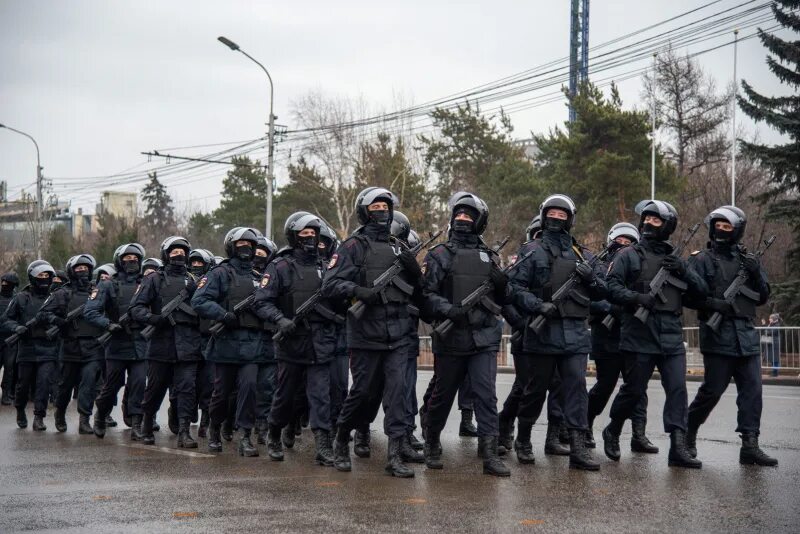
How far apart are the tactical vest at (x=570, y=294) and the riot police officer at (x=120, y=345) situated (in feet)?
16.7

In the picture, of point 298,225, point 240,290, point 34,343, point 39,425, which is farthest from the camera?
point 34,343

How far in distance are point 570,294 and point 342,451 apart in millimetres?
2315

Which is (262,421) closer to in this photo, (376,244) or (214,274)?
(214,274)

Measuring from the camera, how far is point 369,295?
30.0 feet

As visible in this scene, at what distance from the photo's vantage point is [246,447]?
10.6 meters

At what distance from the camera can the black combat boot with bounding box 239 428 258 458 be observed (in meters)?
10.6

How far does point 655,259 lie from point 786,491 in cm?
248

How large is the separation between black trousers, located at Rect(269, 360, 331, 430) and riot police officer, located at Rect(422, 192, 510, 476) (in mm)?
974

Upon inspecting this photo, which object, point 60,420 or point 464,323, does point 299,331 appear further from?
point 60,420

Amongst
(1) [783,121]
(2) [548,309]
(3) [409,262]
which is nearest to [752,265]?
(2) [548,309]

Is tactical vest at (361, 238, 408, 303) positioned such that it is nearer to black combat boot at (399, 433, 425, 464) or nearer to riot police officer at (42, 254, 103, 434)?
black combat boot at (399, 433, 425, 464)

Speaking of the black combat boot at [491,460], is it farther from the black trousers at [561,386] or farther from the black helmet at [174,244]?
the black helmet at [174,244]

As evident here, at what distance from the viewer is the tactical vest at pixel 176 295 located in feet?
39.4

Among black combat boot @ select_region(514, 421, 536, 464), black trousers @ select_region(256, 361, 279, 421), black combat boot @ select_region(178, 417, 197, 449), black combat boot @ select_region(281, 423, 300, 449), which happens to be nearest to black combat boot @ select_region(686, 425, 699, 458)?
black combat boot @ select_region(514, 421, 536, 464)
